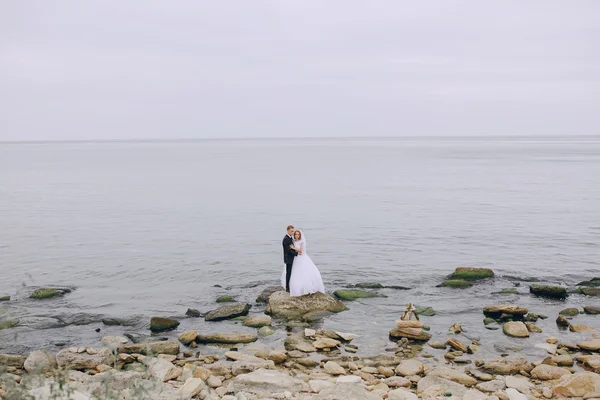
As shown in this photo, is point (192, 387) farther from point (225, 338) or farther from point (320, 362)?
A: point (225, 338)

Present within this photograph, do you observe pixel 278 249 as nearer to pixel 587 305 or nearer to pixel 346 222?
pixel 346 222

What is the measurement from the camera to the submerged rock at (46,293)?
23594 mm

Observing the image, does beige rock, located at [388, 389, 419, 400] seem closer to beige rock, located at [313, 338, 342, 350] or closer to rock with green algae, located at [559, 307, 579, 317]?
beige rock, located at [313, 338, 342, 350]

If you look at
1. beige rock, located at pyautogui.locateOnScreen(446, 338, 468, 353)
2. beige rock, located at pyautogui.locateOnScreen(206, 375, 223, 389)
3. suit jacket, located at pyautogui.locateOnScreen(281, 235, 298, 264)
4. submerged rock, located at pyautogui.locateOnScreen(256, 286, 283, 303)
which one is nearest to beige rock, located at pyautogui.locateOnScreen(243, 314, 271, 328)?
suit jacket, located at pyautogui.locateOnScreen(281, 235, 298, 264)

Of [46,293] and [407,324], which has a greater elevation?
[407,324]

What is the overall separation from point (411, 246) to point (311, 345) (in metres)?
17.7

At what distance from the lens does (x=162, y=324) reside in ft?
63.9

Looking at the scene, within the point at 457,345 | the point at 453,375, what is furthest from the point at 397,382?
the point at 457,345

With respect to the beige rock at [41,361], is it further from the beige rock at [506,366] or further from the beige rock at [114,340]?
the beige rock at [506,366]

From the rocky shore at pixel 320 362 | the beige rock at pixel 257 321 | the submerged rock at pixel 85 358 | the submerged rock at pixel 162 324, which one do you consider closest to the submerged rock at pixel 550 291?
the rocky shore at pixel 320 362

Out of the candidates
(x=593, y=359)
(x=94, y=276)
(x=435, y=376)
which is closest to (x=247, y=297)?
(x=94, y=276)

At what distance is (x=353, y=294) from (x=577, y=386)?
10.8m

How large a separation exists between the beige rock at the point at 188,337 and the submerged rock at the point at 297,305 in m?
3.55

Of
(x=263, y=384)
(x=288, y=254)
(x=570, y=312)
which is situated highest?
(x=288, y=254)
